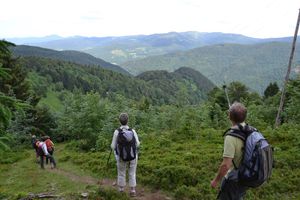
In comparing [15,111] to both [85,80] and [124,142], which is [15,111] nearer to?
[124,142]

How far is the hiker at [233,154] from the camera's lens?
6.18m

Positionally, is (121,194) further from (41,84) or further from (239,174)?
(41,84)

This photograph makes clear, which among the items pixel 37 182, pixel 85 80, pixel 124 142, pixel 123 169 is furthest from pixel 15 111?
pixel 85 80

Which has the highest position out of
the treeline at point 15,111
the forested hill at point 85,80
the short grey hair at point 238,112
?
the short grey hair at point 238,112

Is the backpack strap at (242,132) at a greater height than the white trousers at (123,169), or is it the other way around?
the backpack strap at (242,132)

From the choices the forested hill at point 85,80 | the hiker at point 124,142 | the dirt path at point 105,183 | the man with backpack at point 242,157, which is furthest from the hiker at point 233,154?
the forested hill at point 85,80

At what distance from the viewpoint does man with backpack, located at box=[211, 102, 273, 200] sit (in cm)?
601

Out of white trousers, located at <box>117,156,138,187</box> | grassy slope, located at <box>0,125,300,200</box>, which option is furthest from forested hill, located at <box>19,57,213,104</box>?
white trousers, located at <box>117,156,138,187</box>

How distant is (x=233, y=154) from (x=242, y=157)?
0.18 m

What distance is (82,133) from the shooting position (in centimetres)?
2850

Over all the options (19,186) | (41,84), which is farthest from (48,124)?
(41,84)

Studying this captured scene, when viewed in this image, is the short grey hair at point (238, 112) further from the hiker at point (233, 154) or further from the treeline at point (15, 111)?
the treeline at point (15, 111)

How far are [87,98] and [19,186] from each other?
13803 millimetres

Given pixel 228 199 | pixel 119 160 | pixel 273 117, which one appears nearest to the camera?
pixel 228 199
